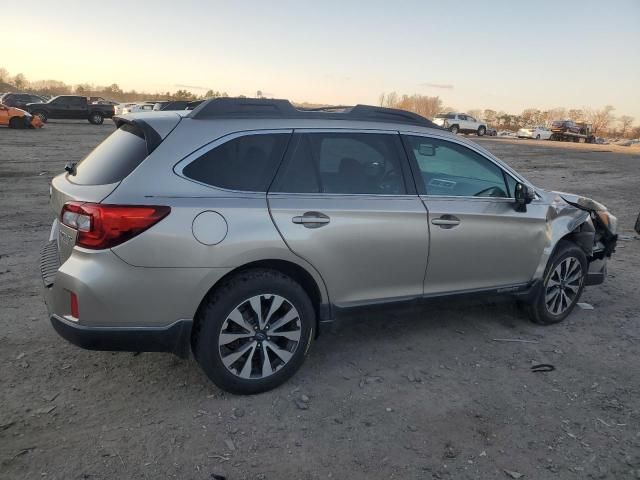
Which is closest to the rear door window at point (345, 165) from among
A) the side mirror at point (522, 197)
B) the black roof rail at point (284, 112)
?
the black roof rail at point (284, 112)

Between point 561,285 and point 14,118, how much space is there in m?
28.5

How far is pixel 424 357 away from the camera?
13.3 ft

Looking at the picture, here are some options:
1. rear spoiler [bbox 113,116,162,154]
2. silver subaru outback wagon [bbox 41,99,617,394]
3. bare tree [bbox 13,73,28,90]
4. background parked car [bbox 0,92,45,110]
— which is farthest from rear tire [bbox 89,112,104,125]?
bare tree [bbox 13,73,28,90]

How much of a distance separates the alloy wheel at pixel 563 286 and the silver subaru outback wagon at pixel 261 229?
0.65 metres

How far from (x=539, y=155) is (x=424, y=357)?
2380 cm

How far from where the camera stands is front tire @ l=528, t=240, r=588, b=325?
4656 millimetres

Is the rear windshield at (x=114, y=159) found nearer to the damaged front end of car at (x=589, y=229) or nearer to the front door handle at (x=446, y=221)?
the front door handle at (x=446, y=221)

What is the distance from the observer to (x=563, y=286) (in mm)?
4793

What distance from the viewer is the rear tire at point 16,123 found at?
26.4 m

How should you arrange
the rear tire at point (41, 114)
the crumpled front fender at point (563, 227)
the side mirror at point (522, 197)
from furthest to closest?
the rear tire at point (41, 114) → the crumpled front fender at point (563, 227) → the side mirror at point (522, 197)

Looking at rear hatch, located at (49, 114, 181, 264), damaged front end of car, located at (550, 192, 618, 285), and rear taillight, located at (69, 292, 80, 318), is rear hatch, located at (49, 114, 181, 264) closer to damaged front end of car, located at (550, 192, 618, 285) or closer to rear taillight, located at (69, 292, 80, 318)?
rear taillight, located at (69, 292, 80, 318)

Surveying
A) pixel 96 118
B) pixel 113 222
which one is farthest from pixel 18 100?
pixel 113 222

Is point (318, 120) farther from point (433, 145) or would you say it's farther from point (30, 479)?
point (30, 479)

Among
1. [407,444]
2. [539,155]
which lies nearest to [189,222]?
[407,444]
